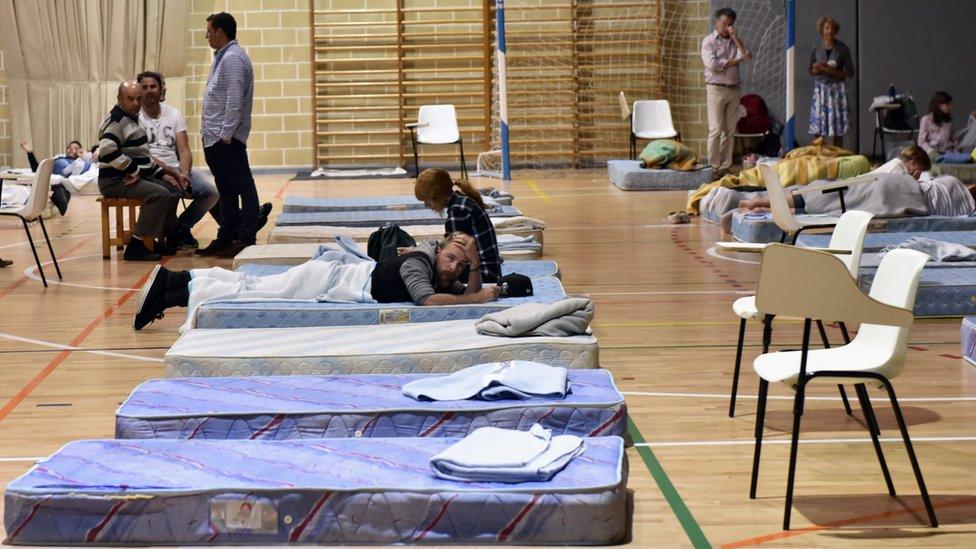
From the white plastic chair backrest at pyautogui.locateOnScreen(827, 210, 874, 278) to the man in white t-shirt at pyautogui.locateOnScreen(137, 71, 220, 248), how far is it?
4.94 metres

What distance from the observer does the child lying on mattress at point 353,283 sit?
17.5ft

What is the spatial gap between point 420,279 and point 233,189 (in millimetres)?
3265

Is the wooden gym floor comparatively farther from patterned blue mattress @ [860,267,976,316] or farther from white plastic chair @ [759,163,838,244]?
white plastic chair @ [759,163,838,244]

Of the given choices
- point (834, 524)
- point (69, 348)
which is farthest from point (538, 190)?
point (834, 524)

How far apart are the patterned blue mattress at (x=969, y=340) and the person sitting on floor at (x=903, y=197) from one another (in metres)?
2.84

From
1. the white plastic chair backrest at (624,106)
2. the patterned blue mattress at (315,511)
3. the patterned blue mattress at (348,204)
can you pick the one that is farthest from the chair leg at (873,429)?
the white plastic chair backrest at (624,106)

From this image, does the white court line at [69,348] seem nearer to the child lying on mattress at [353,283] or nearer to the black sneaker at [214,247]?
the child lying on mattress at [353,283]

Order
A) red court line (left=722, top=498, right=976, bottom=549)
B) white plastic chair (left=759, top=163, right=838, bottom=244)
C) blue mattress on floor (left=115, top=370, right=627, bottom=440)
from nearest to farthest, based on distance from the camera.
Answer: red court line (left=722, top=498, right=976, bottom=549) → blue mattress on floor (left=115, top=370, right=627, bottom=440) → white plastic chair (left=759, top=163, right=838, bottom=244)

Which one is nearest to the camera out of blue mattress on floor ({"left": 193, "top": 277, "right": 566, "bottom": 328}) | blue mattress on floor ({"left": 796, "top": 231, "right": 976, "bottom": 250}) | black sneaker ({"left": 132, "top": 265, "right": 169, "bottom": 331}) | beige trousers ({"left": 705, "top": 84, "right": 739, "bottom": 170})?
blue mattress on floor ({"left": 193, "top": 277, "right": 566, "bottom": 328})

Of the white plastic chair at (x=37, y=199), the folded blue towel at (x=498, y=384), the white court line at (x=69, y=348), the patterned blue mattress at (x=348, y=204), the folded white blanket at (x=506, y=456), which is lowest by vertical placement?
the white court line at (x=69, y=348)

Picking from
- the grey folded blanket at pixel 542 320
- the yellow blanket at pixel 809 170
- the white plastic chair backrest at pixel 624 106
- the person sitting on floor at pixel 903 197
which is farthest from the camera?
the white plastic chair backrest at pixel 624 106

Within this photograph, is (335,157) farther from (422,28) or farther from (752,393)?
(752,393)

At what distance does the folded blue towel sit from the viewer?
3.98m

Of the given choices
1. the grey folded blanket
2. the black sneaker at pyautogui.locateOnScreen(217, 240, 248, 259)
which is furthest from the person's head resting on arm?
the black sneaker at pyautogui.locateOnScreen(217, 240, 248, 259)
